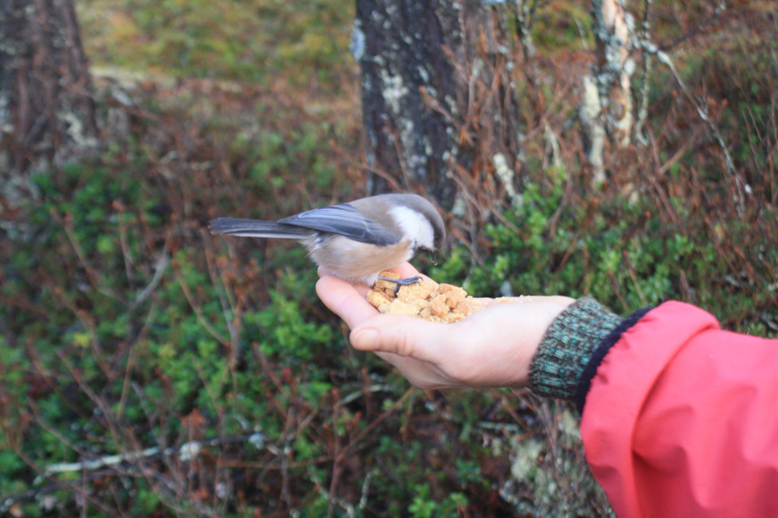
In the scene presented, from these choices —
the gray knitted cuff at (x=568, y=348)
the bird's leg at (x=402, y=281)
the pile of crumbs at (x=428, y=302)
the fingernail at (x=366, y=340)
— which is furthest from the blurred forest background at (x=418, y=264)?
the fingernail at (x=366, y=340)

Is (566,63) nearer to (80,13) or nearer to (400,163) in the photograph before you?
(400,163)

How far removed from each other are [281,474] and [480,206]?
217cm

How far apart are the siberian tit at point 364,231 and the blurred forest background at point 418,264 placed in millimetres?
619

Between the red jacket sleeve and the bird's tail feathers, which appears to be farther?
the bird's tail feathers

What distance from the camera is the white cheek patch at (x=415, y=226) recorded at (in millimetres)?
2500

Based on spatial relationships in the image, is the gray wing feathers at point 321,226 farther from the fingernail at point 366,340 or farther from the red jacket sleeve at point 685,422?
the red jacket sleeve at point 685,422

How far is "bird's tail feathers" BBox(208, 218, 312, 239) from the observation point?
238 centimetres

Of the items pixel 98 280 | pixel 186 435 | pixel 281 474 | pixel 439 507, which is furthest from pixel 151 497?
pixel 98 280

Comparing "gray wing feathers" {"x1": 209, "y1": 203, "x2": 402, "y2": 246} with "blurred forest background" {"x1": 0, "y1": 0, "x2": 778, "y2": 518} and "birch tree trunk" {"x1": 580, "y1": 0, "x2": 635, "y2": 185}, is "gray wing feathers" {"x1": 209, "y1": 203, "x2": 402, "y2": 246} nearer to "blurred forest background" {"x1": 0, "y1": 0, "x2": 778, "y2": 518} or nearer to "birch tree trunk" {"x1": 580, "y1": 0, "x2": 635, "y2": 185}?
"blurred forest background" {"x1": 0, "y1": 0, "x2": 778, "y2": 518}

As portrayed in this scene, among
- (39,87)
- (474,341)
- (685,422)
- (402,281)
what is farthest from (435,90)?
(39,87)

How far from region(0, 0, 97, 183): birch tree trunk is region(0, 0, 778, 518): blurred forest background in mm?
86

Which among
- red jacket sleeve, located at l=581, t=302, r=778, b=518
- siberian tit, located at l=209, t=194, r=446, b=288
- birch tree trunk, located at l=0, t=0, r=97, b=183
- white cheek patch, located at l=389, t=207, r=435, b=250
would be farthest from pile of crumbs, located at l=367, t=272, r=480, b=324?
birch tree trunk, located at l=0, t=0, r=97, b=183

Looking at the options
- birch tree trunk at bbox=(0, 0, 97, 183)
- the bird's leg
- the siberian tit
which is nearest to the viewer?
the siberian tit

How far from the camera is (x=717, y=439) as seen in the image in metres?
1.18
